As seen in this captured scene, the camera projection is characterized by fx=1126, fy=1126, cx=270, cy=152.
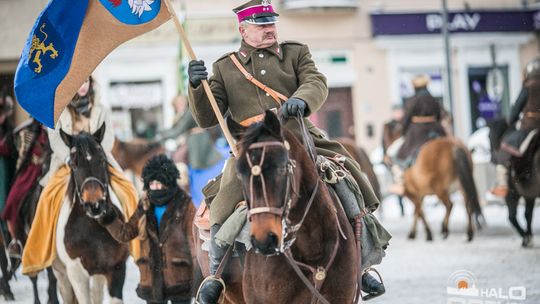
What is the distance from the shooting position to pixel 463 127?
3359 cm

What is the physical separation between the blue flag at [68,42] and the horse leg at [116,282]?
2.21 meters

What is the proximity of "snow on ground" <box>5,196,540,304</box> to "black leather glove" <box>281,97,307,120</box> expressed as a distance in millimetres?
4307

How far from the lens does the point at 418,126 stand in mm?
18281

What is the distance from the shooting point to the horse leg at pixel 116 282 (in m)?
9.85

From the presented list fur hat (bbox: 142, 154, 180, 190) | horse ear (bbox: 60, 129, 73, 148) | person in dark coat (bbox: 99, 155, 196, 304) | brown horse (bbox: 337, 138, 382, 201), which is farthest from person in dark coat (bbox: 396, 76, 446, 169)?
horse ear (bbox: 60, 129, 73, 148)

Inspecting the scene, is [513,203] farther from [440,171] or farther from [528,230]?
[440,171]

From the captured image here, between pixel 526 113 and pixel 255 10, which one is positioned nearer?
pixel 255 10

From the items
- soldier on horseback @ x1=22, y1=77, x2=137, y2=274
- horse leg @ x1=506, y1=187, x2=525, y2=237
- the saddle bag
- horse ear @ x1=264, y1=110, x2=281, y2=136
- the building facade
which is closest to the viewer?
horse ear @ x1=264, y1=110, x2=281, y2=136

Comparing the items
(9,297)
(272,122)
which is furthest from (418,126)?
(272,122)

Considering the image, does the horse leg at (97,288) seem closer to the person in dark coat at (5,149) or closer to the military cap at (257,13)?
the military cap at (257,13)

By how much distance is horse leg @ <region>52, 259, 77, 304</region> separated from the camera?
10.3 m

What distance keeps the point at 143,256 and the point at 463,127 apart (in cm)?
2500

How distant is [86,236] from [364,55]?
23.7 m

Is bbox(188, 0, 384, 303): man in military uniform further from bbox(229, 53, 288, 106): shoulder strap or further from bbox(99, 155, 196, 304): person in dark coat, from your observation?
A: bbox(99, 155, 196, 304): person in dark coat
